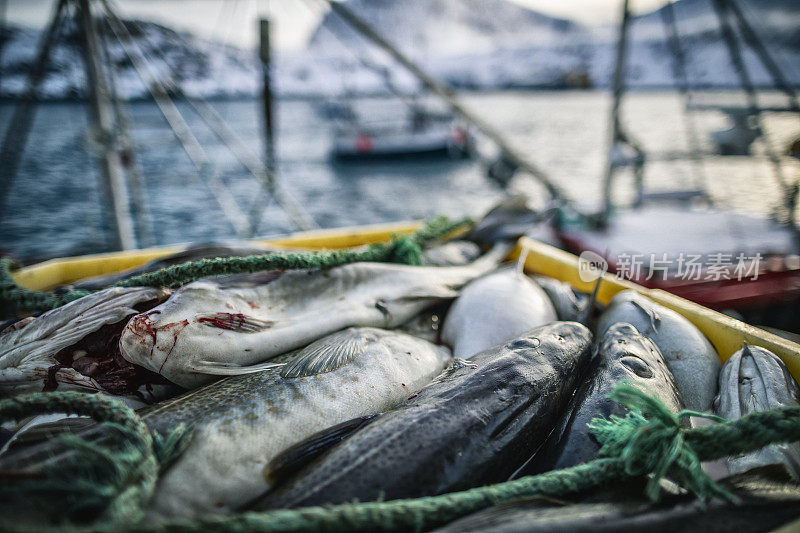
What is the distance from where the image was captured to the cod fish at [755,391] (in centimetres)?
169

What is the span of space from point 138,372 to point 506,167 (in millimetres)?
5244

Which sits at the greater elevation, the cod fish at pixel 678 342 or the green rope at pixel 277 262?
the green rope at pixel 277 262

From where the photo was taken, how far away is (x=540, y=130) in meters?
46.0

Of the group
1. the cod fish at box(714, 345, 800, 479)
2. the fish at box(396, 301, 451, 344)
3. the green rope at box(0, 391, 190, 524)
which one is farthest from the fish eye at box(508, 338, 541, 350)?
the green rope at box(0, 391, 190, 524)

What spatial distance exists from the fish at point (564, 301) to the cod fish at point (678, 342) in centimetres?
17

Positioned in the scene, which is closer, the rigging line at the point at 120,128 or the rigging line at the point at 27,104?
the rigging line at the point at 27,104

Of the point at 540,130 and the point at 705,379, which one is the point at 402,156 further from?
the point at 705,379

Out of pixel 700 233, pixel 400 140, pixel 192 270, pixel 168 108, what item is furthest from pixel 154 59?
pixel 400 140

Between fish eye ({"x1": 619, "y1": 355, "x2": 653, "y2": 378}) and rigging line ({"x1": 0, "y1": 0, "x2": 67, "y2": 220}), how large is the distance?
19.7ft

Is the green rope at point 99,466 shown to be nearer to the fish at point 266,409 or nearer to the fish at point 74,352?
the fish at point 266,409

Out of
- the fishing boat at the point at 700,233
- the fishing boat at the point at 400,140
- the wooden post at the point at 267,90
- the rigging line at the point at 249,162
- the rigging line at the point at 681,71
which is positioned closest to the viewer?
the fishing boat at the point at 700,233

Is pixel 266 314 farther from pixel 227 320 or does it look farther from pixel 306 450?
pixel 306 450

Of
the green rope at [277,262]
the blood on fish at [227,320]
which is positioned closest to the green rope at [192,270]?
the green rope at [277,262]

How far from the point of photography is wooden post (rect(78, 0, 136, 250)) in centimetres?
459
